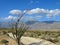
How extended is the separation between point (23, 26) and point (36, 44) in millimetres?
7083

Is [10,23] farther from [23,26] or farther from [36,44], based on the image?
[36,44]

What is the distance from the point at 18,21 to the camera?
27500mm

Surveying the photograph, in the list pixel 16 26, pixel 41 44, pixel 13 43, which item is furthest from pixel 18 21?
pixel 41 44

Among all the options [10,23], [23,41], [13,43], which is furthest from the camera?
[23,41]

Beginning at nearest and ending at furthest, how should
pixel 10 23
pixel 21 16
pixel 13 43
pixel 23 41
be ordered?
pixel 21 16, pixel 10 23, pixel 13 43, pixel 23 41

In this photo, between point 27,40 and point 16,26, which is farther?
point 27,40

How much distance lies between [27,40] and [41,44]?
2766 millimetres

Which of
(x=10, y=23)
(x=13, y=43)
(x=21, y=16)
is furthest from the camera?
(x=13, y=43)

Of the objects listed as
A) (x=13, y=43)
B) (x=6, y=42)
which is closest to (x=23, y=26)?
(x=13, y=43)

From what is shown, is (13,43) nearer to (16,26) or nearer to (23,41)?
(23,41)

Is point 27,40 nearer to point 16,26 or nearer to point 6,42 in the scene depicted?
point 6,42

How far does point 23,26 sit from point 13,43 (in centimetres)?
564

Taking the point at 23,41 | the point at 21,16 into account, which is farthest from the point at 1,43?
the point at 21,16

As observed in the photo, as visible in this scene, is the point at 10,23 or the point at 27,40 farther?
the point at 27,40
